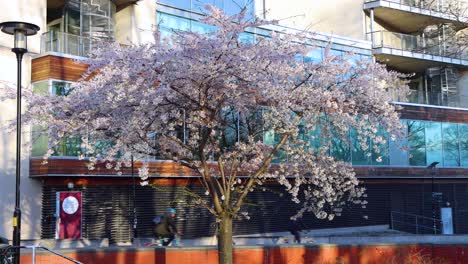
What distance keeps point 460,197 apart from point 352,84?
2484 centimetres

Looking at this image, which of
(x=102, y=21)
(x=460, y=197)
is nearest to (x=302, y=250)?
(x=102, y=21)

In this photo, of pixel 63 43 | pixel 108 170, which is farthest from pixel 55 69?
pixel 108 170

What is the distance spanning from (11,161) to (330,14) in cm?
2176

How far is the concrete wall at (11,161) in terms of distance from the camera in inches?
789

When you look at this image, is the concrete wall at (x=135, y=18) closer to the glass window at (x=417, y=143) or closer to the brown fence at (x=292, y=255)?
the brown fence at (x=292, y=255)

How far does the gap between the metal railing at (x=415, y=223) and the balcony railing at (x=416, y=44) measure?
9437 millimetres

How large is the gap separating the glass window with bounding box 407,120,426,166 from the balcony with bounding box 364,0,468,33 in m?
6.37

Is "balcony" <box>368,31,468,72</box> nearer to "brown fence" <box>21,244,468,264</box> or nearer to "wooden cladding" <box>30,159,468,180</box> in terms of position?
"wooden cladding" <box>30,159,468,180</box>

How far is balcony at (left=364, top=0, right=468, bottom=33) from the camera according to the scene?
33906mm

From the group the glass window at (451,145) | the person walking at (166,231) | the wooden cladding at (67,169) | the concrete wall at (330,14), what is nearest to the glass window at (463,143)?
the glass window at (451,145)

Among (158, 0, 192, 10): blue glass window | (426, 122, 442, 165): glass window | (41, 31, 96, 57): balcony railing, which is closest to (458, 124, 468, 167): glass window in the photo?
(426, 122, 442, 165): glass window

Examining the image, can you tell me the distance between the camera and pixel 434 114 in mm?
32688

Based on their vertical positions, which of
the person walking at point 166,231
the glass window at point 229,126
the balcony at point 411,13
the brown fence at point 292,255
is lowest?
the brown fence at point 292,255

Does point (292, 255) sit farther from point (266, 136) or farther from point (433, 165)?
point (433, 165)
